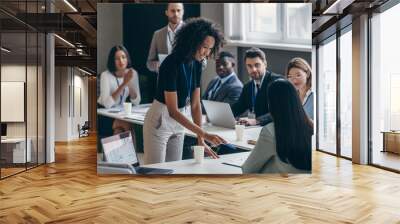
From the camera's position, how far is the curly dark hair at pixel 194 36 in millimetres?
6102

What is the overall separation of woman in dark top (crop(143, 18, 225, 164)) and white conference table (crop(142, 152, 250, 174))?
9 cm

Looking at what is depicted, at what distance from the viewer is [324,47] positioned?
1038 cm

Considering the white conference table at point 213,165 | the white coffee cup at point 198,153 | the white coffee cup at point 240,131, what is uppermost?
the white coffee cup at point 240,131

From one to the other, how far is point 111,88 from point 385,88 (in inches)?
200

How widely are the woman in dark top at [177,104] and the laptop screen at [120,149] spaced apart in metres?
0.23

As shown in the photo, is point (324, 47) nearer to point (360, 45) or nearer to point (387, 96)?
point (360, 45)

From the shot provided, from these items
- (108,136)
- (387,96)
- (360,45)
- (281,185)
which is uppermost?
(360,45)

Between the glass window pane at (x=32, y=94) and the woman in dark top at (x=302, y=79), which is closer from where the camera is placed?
the woman in dark top at (x=302, y=79)

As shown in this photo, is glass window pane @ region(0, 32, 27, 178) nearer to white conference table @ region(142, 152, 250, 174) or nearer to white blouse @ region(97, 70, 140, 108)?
white blouse @ region(97, 70, 140, 108)

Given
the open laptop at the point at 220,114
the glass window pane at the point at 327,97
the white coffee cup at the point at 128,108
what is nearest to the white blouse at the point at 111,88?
the white coffee cup at the point at 128,108

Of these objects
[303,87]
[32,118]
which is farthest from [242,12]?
[32,118]

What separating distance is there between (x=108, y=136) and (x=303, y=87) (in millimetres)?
3220

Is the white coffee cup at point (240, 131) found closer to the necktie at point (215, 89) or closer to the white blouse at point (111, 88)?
the necktie at point (215, 89)

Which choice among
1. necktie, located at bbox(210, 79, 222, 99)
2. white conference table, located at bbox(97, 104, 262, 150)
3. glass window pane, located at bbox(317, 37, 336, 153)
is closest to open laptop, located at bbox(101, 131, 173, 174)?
white conference table, located at bbox(97, 104, 262, 150)
